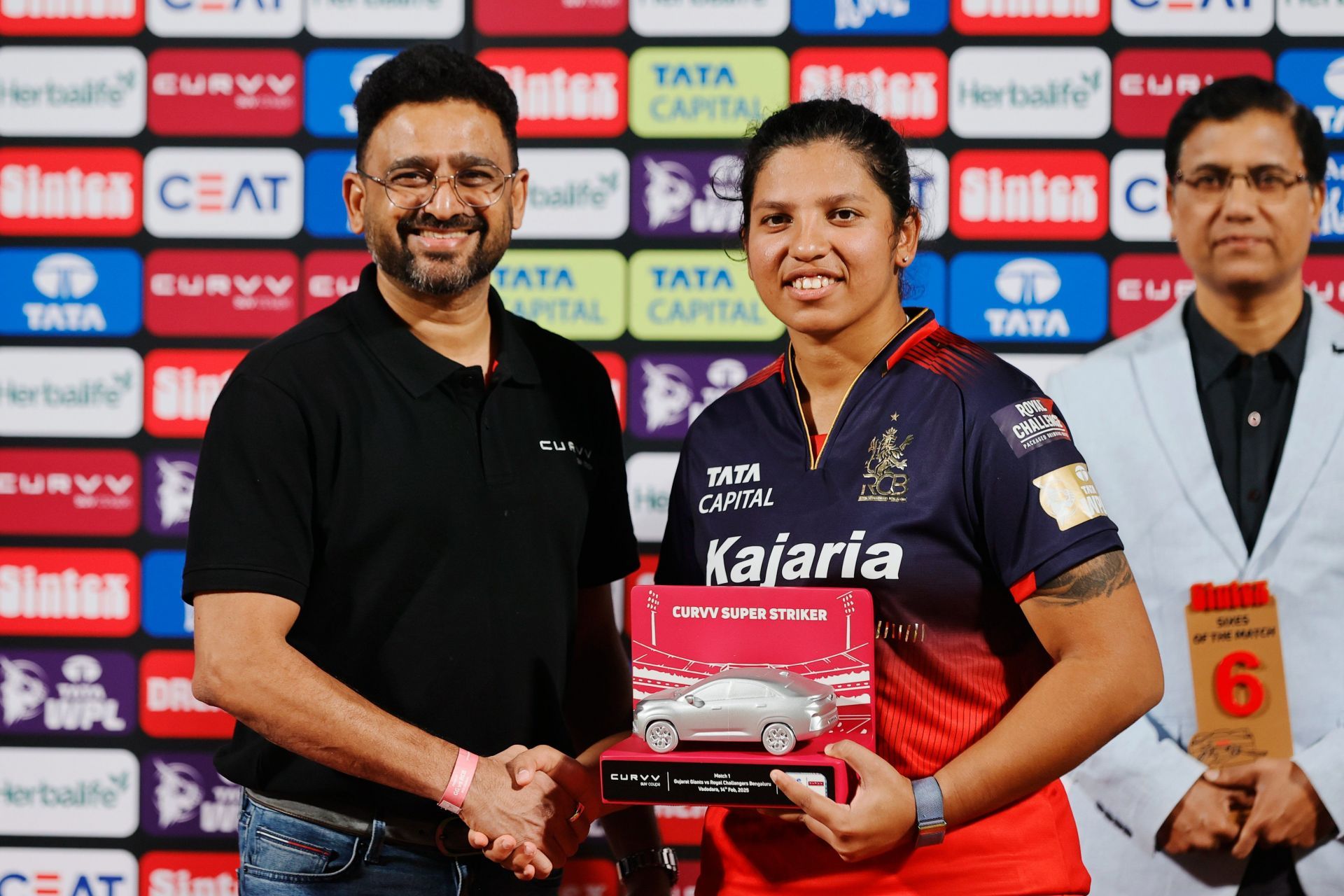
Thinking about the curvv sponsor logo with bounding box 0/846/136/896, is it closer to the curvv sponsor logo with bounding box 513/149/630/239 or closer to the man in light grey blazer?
the curvv sponsor logo with bounding box 513/149/630/239

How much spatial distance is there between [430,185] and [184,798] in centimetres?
176

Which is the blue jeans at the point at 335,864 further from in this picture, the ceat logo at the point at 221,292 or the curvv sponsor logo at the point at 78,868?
the ceat logo at the point at 221,292

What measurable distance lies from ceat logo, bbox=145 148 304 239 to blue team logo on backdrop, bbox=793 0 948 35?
1.27m

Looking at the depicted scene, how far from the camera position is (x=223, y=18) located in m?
2.83

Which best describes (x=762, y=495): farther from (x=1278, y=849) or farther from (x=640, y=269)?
(x=1278, y=849)

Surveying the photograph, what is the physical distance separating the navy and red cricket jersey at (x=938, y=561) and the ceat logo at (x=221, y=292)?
1.59 m

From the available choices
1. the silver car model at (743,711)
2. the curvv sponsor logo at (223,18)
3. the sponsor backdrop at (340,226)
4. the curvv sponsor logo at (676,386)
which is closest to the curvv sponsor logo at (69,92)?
the sponsor backdrop at (340,226)

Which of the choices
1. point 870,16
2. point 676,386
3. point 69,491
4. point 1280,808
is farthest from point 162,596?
point 1280,808

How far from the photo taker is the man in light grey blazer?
2346 millimetres

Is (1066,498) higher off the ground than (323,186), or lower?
lower

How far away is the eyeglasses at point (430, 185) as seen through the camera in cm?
201

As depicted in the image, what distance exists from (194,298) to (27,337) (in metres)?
0.44

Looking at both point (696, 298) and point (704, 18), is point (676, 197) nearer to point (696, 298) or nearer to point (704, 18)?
point (696, 298)

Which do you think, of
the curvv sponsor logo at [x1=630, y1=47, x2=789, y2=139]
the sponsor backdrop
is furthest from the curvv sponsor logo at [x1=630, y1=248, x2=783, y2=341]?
the curvv sponsor logo at [x1=630, y1=47, x2=789, y2=139]
